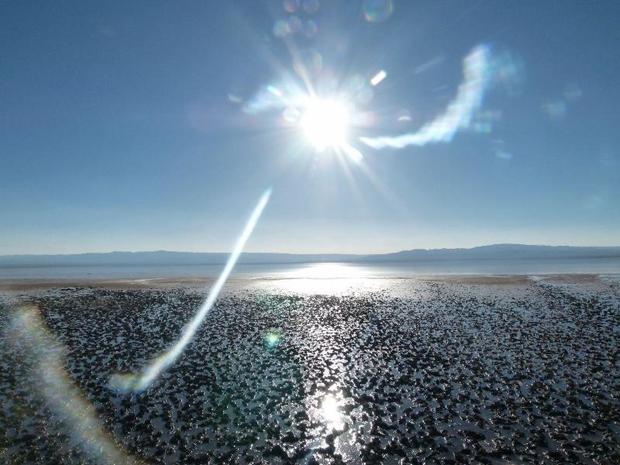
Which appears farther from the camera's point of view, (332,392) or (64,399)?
(332,392)

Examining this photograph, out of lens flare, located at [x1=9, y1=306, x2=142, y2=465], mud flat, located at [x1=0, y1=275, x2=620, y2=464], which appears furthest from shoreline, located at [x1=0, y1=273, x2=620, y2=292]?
lens flare, located at [x1=9, y1=306, x2=142, y2=465]

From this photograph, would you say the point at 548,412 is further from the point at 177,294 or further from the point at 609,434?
the point at 177,294

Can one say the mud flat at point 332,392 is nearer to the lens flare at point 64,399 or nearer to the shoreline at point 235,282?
the lens flare at point 64,399

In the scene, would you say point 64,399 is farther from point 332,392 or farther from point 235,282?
point 235,282

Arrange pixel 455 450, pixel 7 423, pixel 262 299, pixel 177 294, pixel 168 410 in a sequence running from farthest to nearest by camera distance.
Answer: pixel 177 294 → pixel 262 299 → pixel 168 410 → pixel 7 423 → pixel 455 450

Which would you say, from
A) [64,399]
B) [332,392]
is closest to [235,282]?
[64,399]

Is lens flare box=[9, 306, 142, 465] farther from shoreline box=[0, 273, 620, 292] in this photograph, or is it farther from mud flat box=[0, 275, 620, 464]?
shoreline box=[0, 273, 620, 292]

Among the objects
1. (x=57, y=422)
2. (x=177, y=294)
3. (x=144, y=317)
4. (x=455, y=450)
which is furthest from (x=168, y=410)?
(x=177, y=294)

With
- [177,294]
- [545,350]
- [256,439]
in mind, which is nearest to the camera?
[256,439]
